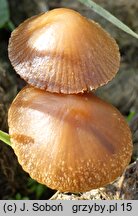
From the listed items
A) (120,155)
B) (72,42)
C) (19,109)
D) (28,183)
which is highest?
(72,42)

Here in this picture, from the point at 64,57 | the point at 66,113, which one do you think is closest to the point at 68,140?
the point at 66,113

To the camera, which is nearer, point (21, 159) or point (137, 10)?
point (21, 159)

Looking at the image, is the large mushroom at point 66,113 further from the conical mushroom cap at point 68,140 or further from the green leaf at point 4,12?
the green leaf at point 4,12

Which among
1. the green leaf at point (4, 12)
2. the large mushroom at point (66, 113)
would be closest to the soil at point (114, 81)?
the green leaf at point (4, 12)

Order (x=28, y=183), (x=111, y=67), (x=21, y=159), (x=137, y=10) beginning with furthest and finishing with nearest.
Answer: (x=137, y=10) < (x=28, y=183) < (x=111, y=67) < (x=21, y=159)

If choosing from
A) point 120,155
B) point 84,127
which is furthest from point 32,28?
point 120,155

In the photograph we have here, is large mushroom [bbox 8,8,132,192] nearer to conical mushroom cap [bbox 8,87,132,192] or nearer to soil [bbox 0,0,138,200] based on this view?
conical mushroom cap [bbox 8,87,132,192]

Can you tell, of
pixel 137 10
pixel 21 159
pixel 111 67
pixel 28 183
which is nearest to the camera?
pixel 21 159

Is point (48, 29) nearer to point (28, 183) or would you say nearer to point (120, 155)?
point (120, 155)
